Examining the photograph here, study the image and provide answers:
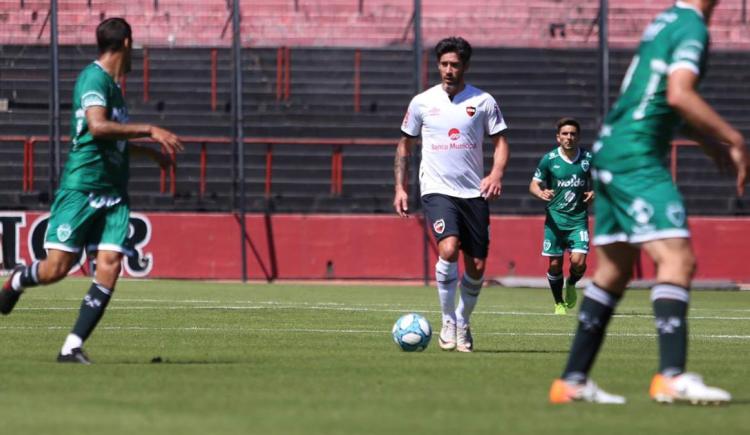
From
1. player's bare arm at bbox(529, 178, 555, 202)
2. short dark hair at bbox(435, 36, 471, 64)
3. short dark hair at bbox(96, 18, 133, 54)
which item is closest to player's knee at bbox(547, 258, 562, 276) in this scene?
player's bare arm at bbox(529, 178, 555, 202)

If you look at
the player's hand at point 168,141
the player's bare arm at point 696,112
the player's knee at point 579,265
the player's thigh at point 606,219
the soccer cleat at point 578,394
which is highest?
the player's bare arm at point 696,112

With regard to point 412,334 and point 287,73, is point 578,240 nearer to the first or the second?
point 412,334

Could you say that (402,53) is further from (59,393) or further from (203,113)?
(59,393)

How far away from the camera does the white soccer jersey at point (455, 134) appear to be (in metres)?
12.2

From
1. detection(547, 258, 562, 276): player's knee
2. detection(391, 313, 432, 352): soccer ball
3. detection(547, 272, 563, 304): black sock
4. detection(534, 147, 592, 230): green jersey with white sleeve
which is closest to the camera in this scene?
detection(391, 313, 432, 352): soccer ball

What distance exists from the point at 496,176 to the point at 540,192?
6.67 meters

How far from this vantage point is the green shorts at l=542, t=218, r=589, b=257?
18844mm

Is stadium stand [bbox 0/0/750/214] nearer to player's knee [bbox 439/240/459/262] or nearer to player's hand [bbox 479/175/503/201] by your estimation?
player's knee [bbox 439/240/459/262]

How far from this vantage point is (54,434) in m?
6.68

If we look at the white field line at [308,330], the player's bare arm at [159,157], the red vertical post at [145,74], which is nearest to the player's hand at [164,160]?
the player's bare arm at [159,157]

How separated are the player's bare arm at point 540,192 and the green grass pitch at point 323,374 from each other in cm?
164

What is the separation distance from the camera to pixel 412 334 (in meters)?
11.4

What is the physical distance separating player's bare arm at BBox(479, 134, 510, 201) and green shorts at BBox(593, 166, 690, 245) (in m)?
3.60

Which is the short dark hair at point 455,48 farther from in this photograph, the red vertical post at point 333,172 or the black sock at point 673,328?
the red vertical post at point 333,172
